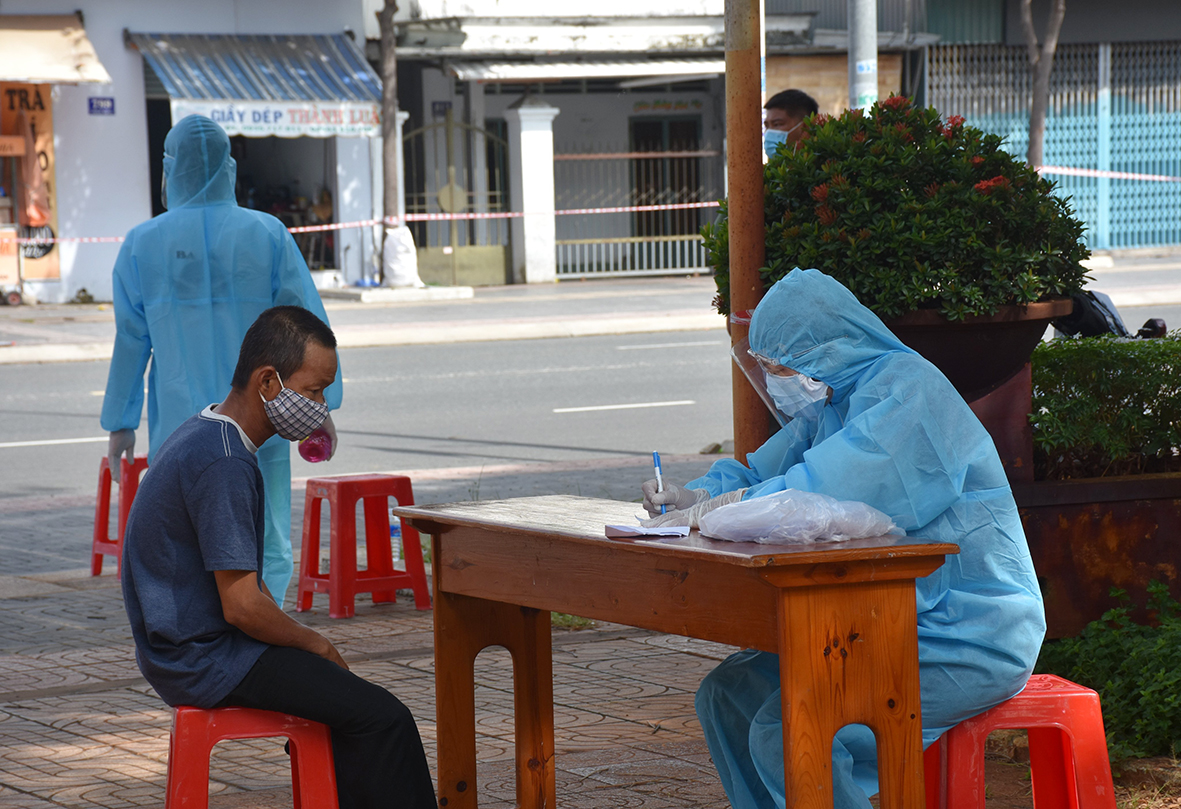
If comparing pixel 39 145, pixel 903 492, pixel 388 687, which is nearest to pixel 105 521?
pixel 388 687

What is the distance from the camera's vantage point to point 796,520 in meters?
3.01

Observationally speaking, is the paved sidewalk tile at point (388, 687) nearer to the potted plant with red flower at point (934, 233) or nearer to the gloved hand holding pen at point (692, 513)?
the gloved hand holding pen at point (692, 513)

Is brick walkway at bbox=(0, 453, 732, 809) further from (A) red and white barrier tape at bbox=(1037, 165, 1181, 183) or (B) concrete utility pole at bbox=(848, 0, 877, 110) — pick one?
(A) red and white barrier tape at bbox=(1037, 165, 1181, 183)

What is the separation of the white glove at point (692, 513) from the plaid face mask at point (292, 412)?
2.59ft

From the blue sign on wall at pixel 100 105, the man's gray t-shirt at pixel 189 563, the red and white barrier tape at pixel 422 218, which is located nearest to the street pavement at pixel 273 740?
the man's gray t-shirt at pixel 189 563

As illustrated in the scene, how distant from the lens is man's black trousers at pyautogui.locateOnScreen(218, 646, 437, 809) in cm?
346

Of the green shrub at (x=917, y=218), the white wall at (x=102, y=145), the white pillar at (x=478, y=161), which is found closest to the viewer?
the green shrub at (x=917, y=218)

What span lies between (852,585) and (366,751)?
1217 mm

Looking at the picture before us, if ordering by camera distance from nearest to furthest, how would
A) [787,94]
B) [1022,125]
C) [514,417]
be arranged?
[787,94] < [514,417] < [1022,125]

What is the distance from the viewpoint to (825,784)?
3.00 metres

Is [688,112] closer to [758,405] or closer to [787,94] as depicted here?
[787,94]

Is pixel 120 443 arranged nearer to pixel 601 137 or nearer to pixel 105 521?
pixel 105 521

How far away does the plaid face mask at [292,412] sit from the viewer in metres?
3.54

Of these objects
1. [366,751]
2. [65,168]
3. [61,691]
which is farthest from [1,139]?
[366,751]
